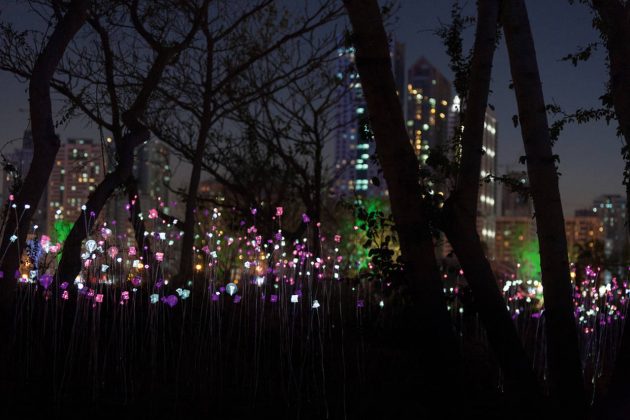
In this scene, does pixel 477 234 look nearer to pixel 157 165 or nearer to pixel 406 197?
pixel 406 197

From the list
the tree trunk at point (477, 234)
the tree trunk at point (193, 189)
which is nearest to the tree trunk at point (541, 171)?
the tree trunk at point (477, 234)

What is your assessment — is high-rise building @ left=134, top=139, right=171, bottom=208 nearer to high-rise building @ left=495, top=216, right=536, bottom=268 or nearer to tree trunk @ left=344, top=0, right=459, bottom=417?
tree trunk @ left=344, top=0, right=459, bottom=417

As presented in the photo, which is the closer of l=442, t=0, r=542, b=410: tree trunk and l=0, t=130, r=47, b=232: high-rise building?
l=442, t=0, r=542, b=410: tree trunk

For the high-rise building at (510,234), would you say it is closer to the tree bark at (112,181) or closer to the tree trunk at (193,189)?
the tree trunk at (193,189)

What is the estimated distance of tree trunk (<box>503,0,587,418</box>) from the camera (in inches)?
154

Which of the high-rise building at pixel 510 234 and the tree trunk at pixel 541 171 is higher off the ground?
the high-rise building at pixel 510 234

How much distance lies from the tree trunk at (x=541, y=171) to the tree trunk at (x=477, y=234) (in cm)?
21

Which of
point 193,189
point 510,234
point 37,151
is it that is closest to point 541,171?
point 37,151

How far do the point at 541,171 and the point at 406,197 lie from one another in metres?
0.79

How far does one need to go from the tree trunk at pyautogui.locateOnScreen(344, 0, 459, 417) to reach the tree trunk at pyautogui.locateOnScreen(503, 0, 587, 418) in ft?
2.09

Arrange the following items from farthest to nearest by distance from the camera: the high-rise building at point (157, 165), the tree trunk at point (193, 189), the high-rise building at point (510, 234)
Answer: the high-rise building at point (510, 234), the high-rise building at point (157, 165), the tree trunk at point (193, 189)

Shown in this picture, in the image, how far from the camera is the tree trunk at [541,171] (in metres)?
3.90

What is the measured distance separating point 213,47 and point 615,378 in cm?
859

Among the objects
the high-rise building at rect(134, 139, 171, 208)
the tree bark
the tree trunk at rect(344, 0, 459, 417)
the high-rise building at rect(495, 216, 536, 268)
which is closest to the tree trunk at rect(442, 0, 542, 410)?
the tree trunk at rect(344, 0, 459, 417)
